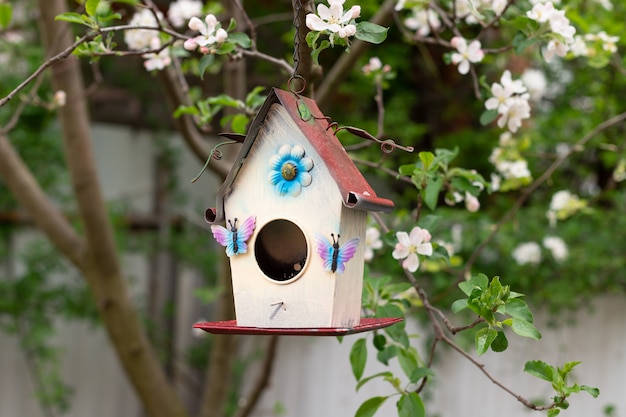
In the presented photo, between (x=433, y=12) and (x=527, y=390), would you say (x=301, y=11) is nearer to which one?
(x=433, y=12)

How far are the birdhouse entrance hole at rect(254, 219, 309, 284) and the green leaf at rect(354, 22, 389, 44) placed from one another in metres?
0.29

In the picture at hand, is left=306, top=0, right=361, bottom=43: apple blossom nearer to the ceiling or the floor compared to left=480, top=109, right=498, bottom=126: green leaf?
nearer to the floor

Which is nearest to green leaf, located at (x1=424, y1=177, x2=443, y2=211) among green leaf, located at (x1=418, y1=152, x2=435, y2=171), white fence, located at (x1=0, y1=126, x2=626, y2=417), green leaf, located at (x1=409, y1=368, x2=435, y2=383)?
green leaf, located at (x1=418, y1=152, x2=435, y2=171)

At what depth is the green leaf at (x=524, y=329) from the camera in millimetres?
1074

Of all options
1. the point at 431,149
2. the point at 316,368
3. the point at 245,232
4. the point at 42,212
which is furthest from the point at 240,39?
the point at 431,149

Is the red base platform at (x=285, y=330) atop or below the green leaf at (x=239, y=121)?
below

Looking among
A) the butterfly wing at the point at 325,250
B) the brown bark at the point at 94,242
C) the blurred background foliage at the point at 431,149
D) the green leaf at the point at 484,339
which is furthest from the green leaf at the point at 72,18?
the brown bark at the point at 94,242

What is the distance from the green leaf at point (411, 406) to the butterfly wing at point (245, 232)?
36cm

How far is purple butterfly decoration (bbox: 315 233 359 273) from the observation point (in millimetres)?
1139

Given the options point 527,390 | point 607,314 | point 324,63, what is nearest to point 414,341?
point 527,390

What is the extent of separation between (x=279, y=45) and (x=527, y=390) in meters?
2.21

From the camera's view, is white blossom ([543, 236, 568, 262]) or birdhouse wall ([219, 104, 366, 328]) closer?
birdhouse wall ([219, 104, 366, 328])

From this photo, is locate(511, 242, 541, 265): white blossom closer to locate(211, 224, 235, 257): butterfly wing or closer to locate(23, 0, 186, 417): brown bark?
locate(23, 0, 186, 417): brown bark

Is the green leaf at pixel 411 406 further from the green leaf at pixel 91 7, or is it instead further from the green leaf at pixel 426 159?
the green leaf at pixel 91 7
